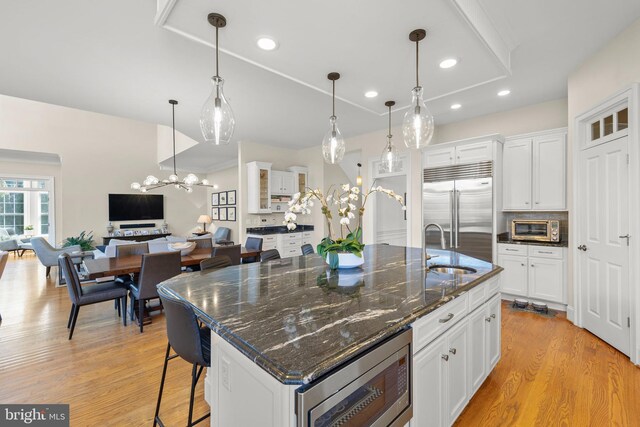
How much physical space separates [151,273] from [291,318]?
8.80 feet

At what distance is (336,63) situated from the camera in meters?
2.50

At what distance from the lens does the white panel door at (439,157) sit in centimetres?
437

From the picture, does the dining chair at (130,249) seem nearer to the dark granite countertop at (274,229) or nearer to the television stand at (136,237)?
the dark granite countertop at (274,229)

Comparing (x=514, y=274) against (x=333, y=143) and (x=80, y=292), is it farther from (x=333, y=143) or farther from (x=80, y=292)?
(x=80, y=292)

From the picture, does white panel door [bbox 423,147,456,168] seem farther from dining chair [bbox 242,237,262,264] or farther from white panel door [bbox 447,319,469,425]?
white panel door [bbox 447,319,469,425]

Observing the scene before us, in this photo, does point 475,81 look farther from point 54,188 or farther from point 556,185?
point 54,188

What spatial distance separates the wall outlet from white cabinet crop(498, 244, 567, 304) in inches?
159

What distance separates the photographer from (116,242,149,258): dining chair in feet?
12.9

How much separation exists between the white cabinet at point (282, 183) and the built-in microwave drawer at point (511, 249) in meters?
4.25

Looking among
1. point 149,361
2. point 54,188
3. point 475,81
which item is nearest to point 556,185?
point 475,81

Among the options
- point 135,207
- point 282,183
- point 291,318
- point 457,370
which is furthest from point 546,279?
point 135,207

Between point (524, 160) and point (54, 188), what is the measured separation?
11.0m

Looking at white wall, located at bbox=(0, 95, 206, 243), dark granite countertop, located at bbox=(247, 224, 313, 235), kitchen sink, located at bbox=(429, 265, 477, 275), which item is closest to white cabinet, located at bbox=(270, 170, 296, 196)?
dark granite countertop, located at bbox=(247, 224, 313, 235)

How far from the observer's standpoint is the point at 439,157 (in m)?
4.51
